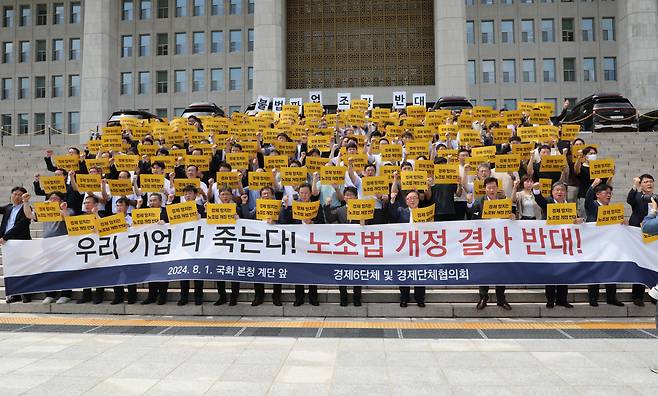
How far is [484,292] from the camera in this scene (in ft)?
24.8

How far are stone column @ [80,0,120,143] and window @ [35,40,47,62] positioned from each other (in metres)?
15.3

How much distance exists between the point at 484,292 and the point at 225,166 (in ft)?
16.8

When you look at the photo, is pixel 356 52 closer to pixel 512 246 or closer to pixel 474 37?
pixel 474 37

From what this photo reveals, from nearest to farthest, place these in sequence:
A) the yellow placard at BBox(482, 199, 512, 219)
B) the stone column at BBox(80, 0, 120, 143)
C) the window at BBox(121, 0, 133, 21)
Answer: the yellow placard at BBox(482, 199, 512, 219) → the stone column at BBox(80, 0, 120, 143) → the window at BBox(121, 0, 133, 21)

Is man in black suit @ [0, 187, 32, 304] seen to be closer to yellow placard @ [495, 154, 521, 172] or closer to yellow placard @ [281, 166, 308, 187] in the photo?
yellow placard @ [281, 166, 308, 187]

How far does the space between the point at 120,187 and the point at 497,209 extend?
6470mm

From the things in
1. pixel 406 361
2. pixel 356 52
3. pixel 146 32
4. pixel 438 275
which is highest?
pixel 146 32

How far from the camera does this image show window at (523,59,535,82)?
40438 millimetres

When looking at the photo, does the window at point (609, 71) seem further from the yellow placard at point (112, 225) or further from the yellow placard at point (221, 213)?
the yellow placard at point (112, 225)

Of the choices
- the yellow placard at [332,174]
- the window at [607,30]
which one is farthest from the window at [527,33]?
the yellow placard at [332,174]

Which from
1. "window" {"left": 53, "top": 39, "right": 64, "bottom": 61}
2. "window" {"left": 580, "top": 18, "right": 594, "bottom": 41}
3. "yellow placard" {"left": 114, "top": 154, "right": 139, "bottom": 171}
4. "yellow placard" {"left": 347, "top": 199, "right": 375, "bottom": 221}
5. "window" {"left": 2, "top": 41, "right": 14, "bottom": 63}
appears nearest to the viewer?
"yellow placard" {"left": 347, "top": 199, "right": 375, "bottom": 221}

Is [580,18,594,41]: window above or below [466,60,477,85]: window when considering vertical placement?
above

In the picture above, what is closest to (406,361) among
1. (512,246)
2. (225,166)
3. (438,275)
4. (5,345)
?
(438,275)

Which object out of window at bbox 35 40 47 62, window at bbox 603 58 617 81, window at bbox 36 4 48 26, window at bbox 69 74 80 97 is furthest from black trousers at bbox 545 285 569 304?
window at bbox 36 4 48 26
